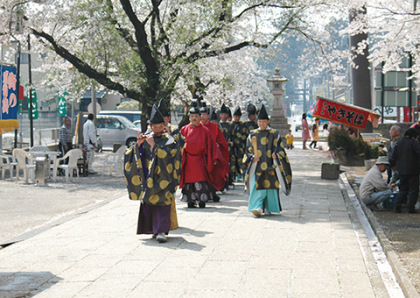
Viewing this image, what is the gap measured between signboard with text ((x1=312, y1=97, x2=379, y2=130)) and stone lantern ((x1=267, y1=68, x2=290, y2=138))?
34.5 feet

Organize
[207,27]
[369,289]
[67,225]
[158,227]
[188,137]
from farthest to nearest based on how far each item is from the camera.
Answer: [207,27], [188,137], [67,225], [158,227], [369,289]

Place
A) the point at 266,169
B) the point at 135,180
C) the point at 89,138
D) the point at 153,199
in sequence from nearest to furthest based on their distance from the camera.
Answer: the point at 153,199, the point at 135,180, the point at 266,169, the point at 89,138

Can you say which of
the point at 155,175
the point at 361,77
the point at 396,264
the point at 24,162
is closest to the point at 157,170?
the point at 155,175

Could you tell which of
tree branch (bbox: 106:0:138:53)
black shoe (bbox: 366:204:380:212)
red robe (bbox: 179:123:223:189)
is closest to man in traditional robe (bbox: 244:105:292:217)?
red robe (bbox: 179:123:223:189)

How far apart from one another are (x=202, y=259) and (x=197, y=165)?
3866 millimetres

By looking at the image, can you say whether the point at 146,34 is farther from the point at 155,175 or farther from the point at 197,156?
the point at 155,175

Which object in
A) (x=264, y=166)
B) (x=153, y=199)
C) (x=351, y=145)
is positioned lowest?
(x=153, y=199)

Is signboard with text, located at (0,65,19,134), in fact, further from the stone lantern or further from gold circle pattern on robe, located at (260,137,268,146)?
the stone lantern

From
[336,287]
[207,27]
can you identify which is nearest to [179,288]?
[336,287]

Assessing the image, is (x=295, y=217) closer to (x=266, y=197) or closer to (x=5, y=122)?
(x=266, y=197)

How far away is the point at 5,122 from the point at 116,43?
4.40 meters

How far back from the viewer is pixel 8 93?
15.8 metres

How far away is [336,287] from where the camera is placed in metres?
5.07

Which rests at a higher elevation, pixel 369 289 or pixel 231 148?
pixel 231 148
